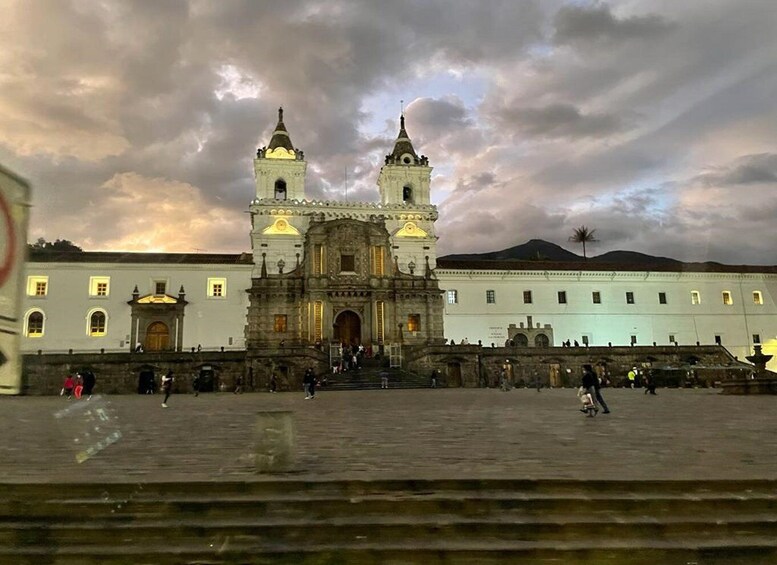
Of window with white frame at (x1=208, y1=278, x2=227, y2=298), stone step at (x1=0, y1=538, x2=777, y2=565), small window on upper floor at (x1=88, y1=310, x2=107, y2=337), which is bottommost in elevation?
stone step at (x1=0, y1=538, x2=777, y2=565)

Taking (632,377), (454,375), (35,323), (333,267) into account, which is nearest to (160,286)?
(35,323)

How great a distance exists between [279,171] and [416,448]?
146 ft

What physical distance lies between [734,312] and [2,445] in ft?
197

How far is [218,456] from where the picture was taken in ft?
27.8

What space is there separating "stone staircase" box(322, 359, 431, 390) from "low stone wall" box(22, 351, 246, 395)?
694 centimetres

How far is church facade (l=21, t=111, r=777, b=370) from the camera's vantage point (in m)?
44.6

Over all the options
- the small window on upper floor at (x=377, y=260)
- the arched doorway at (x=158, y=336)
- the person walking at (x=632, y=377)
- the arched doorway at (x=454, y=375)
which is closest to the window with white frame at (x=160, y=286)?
the arched doorway at (x=158, y=336)

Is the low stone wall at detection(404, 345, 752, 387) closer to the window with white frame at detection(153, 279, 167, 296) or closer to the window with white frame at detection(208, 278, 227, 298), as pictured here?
the window with white frame at detection(208, 278, 227, 298)

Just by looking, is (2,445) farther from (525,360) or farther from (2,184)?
(525,360)

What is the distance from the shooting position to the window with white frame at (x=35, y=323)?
43.2 m

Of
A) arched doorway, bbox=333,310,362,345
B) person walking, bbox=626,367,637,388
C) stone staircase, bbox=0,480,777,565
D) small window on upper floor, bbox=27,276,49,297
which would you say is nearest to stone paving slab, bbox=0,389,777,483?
stone staircase, bbox=0,480,777,565

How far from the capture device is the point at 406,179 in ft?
175

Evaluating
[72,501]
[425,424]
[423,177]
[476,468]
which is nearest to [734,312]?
[423,177]

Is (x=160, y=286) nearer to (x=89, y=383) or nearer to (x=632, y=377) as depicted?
(x=89, y=383)
